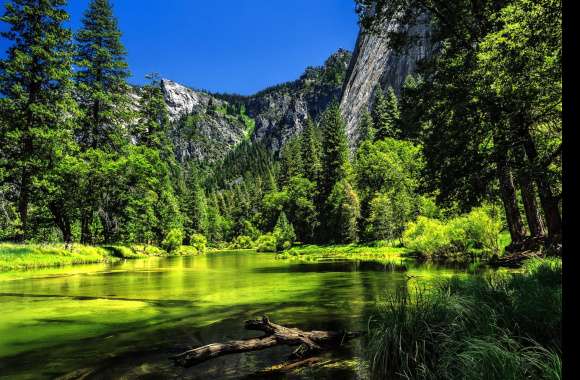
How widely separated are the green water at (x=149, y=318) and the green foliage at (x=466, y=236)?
12059 millimetres

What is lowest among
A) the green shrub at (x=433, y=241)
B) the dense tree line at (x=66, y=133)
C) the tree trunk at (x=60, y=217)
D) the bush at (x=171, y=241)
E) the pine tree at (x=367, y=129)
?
the green shrub at (x=433, y=241)

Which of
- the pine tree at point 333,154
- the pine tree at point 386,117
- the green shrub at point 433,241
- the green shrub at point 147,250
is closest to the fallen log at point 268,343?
the green shrub at point 433,241

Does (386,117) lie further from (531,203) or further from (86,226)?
(531,203)

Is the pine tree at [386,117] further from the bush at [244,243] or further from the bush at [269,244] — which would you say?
the bush at [244,243]

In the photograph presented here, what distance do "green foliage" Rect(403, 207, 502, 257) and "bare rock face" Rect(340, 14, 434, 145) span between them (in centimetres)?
6820

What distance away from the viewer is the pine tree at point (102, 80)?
37312 millimetres

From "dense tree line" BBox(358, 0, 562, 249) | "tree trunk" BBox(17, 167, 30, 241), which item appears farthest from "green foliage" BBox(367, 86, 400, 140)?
"tree trunk" BBox(17, 167, 30, 241)

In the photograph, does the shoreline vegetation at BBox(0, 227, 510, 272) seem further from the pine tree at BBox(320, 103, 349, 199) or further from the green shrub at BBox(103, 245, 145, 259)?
the pine tree at BBox(320, 103, 349, 199)

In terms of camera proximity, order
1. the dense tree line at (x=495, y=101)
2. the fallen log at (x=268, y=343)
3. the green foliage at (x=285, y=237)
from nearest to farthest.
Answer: the fallen log at (x=268, y=343) < the dense tree line at (x=495, y=101) < the green foliage at (x=285, y=237)

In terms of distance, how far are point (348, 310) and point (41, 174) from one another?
1009 inches

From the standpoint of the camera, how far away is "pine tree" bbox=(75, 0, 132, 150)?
3731 centimetres

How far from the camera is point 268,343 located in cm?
796

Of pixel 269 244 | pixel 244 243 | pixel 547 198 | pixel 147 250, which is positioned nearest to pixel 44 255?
pixel 147 250

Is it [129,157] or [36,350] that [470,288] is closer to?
[36,350]
